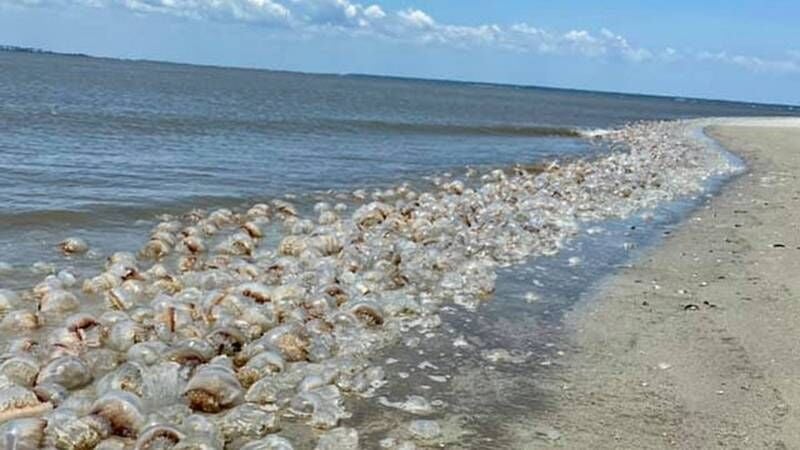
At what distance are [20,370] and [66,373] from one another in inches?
9.1

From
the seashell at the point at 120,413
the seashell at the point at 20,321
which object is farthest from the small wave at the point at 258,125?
the seashell at the point at 120,413

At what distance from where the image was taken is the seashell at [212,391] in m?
4.11

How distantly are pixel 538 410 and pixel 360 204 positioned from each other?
8.46m

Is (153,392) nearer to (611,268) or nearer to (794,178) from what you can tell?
(611,268)

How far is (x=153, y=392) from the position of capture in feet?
13.5

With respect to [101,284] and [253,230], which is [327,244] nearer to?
[253,230]

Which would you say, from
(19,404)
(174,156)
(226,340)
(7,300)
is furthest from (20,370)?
Answer: (174,156)

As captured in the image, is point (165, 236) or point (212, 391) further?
point (165, 236)

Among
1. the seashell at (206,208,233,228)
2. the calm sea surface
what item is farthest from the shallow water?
the seashell at (206,208,233,228)

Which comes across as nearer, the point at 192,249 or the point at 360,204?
the point at 192,249

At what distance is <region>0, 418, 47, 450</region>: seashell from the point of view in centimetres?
351

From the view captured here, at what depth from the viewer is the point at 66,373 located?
14.4ft

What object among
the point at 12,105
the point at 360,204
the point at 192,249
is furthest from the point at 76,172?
the point at 12,105

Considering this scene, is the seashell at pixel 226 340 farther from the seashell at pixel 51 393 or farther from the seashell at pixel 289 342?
the seashell at pixel 51 393
